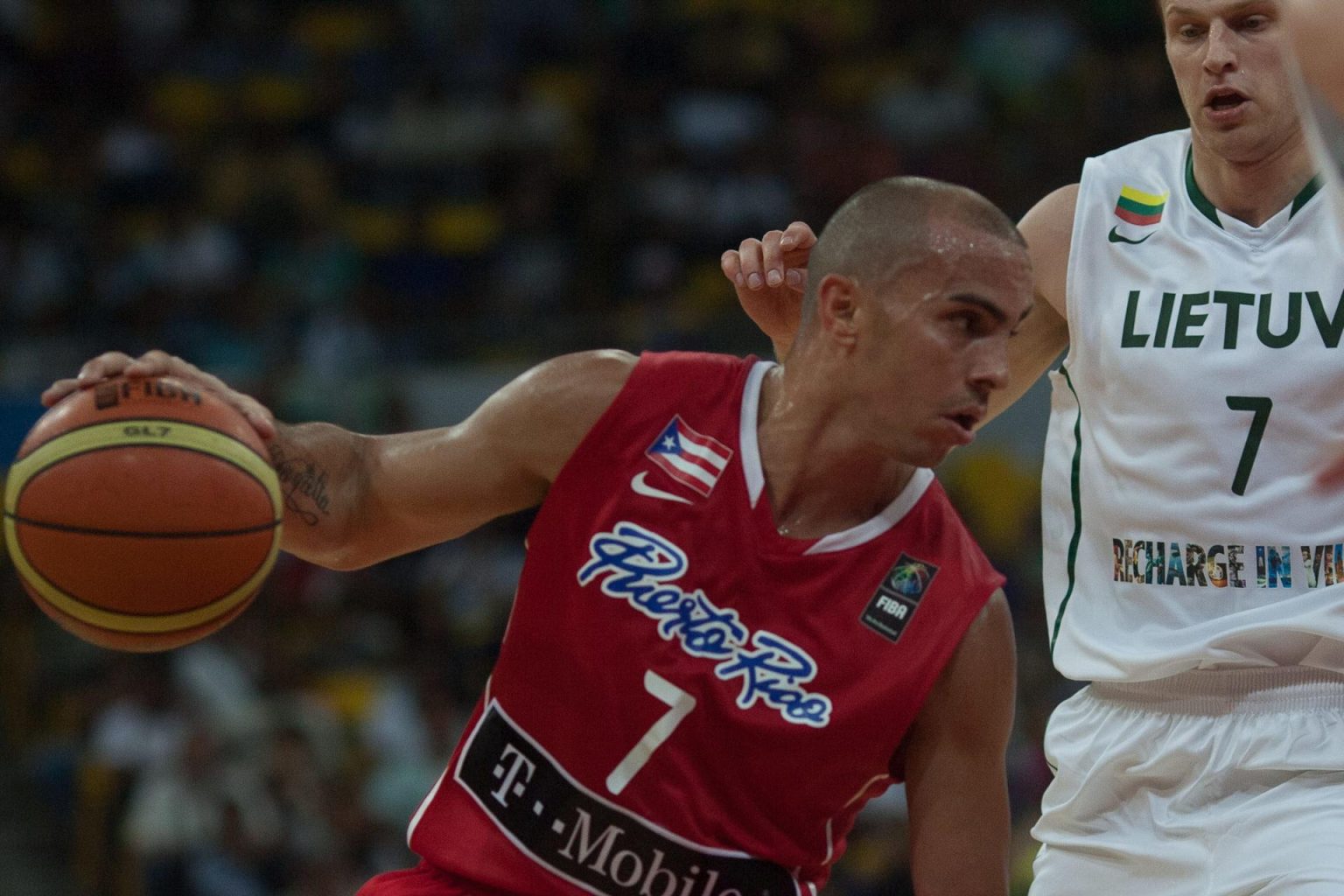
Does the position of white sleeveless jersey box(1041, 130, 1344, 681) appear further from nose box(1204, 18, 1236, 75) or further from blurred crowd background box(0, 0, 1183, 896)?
blurred crowd background box(0, 0, 1183, 896)

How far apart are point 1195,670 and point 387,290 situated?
9.35 metres

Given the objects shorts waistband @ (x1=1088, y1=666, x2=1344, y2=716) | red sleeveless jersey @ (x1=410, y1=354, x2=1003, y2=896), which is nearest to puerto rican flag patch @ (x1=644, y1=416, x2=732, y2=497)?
red sleeveless jersey @ (x1=410, y1=354, x2=1003, y2=896)

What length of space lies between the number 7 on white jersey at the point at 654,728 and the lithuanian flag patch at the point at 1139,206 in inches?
55.0

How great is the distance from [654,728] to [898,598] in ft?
1.71

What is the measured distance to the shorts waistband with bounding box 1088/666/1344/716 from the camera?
10.9ft

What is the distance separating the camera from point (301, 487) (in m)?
3.49

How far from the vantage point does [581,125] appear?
12.9 metres

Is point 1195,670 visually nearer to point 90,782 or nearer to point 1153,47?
point 90,782

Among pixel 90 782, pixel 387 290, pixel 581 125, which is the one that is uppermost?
pixel 581 125

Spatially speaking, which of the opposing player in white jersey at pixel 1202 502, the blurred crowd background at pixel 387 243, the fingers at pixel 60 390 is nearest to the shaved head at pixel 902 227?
the opposing player in white jersey at pixel 1202 502

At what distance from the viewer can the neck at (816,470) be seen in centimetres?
339

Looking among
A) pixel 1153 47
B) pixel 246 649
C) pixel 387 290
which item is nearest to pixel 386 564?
pixel 246 649

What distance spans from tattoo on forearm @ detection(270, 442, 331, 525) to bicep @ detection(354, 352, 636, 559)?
0.09 meters

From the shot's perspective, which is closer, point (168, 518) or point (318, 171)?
point (168, 518)
